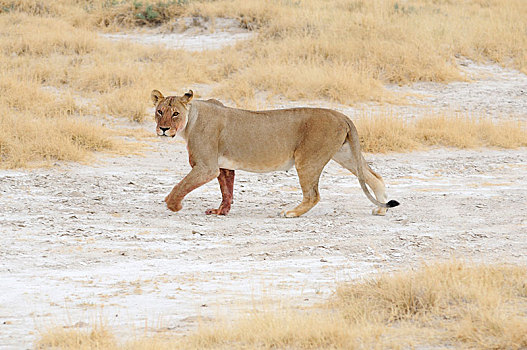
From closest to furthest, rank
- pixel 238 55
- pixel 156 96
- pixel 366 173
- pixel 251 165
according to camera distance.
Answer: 1. pixel 156 96
2. pixel 251 165
3. pixel 366 173
4. pixel 238 55

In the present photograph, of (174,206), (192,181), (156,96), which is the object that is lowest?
(174,206)

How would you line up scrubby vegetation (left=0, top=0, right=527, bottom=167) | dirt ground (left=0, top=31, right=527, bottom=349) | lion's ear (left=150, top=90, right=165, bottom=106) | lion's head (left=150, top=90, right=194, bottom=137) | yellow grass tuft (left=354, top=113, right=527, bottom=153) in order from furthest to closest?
scrubby vegetation (left=0, top=0, right=527, bottom=167)
yellow grass tuft (left=354, top=113, right=527, bottom=153)
lion's ear (left=150, top=90, right=165, bottom=106)
lion's head (left=150, top=90, right=194, bottom=137)
dirt ground (left=0, top=31, right=527, bottom=349)

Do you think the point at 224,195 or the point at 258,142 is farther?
the point at 224,195

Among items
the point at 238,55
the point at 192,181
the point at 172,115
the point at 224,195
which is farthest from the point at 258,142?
the point at 238,55

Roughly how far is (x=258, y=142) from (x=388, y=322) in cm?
343

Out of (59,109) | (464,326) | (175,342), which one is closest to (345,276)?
(464,326)

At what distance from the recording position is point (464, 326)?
445 cm

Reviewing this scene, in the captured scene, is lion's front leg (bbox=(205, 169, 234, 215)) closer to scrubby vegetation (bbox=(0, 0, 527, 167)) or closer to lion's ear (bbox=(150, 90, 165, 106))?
lion's ear (bbox=(150, 90, 165, 106))

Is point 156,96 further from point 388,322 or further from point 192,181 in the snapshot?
point 388,322

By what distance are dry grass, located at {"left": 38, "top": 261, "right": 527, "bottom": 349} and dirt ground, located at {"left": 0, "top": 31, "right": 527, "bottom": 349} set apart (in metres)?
0.30

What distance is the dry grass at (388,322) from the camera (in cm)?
431

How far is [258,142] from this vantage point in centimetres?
785

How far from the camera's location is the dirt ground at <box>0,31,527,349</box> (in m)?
5.10

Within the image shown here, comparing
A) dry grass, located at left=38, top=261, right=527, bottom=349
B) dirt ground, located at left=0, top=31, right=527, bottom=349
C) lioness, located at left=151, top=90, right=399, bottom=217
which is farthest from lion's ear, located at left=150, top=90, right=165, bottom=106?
dry grass, located at left=38, top=261, right=527, bottom=349
